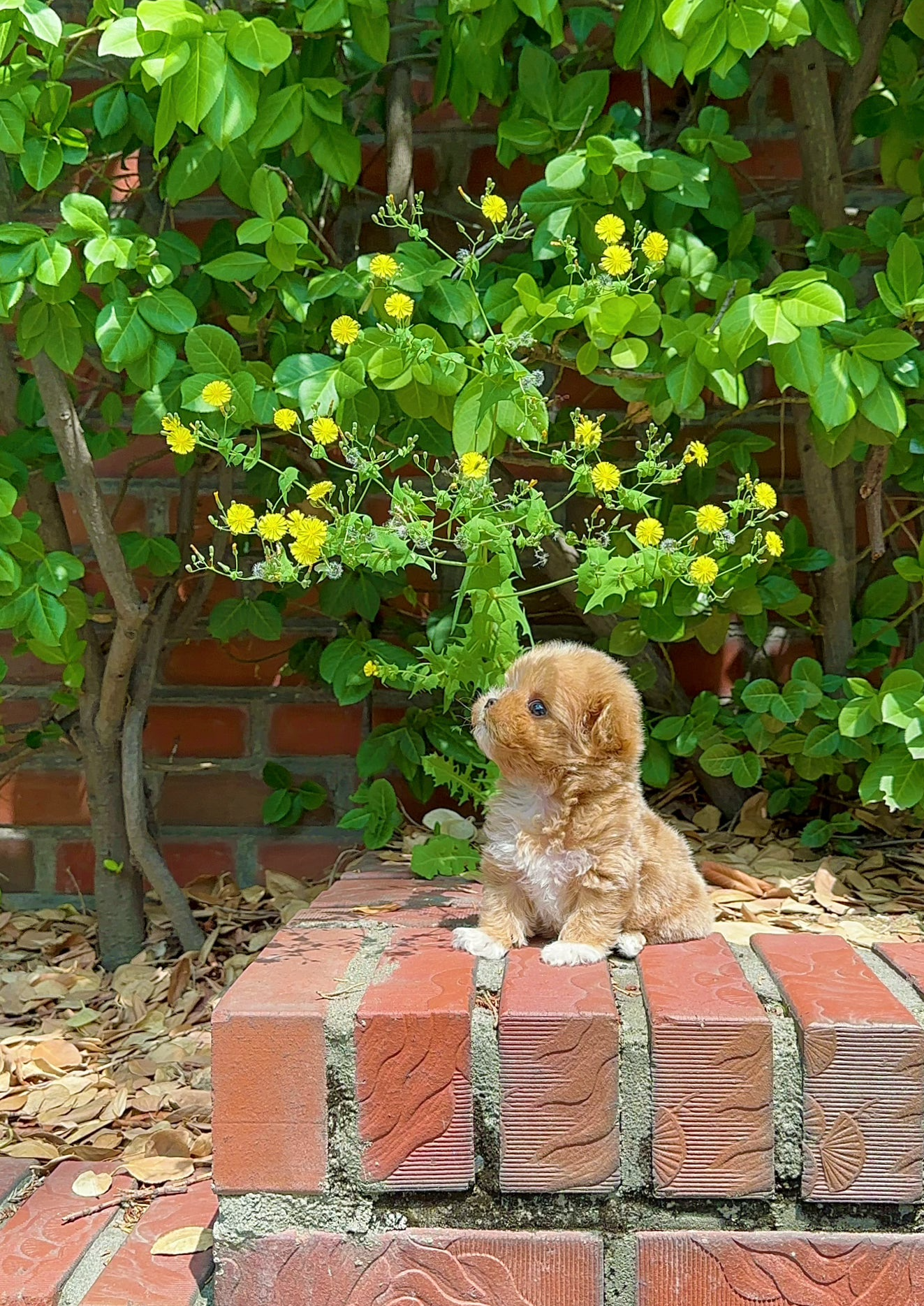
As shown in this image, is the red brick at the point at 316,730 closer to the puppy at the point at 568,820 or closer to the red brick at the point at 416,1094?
the puppy at the point at 568,820

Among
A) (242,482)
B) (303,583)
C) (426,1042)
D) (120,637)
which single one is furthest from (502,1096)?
(242,482)

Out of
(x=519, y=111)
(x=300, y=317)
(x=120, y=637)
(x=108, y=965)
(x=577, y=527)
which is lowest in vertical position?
(x=108, y=965)

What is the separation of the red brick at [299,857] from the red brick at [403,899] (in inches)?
20.1

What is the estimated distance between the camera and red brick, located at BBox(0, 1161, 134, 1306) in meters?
1.31

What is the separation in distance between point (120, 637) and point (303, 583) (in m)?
0.60

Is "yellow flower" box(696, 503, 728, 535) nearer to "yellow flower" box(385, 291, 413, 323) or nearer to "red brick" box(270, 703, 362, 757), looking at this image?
"yellow flower" box(385, 291, 413, 323)

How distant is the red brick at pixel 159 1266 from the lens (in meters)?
1.30

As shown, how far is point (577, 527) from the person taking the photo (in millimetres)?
2211

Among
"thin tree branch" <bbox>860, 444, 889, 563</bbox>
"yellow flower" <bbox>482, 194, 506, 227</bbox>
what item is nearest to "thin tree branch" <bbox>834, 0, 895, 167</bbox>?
"thin tree branch" <bbox>860, 444, 889, 563</bbox>

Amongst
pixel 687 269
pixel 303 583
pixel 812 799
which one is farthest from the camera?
pixel 812 799

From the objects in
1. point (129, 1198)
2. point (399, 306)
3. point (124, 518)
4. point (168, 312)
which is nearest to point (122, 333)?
point (168, 312)

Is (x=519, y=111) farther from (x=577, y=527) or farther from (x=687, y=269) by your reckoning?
(x=577, y=527)

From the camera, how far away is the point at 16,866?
93.5 inches

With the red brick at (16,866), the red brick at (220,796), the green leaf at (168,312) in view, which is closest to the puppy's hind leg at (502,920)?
the green leaf at (168,312)
